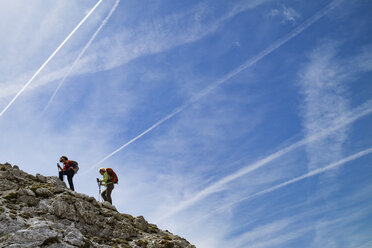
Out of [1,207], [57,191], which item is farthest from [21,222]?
[57,191]

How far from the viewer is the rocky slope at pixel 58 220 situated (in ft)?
59.7

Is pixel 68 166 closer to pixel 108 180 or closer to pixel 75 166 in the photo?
pixel 75 166

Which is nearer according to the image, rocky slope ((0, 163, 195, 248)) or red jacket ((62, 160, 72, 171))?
rocky slope ((0, 163, 195, 248))

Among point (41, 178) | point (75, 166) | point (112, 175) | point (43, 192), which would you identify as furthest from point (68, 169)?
point (43, 192)

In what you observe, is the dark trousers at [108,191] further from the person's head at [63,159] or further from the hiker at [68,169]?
the person's head at [63,159]

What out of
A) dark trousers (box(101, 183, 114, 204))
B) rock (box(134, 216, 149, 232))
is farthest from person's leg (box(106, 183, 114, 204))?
rock (box(134, 216, 149, 232))

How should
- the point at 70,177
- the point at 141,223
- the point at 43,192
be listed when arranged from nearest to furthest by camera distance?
the point at 43,192
the point at 141,223
the point at 70,177

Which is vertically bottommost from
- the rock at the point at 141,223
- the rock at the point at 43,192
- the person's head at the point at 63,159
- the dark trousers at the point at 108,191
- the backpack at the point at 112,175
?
the rock at the point at 141,223

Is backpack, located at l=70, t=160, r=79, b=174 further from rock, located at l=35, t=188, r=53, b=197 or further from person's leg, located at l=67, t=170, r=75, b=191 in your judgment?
rock, located at l=35, t=188, r=53, b=197

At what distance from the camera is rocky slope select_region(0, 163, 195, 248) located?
18197 millimetres

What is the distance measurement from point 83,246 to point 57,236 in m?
1.73

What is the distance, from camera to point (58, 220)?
21359 millimetres

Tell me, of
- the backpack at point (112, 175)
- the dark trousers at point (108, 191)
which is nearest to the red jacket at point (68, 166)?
the backpack at point (112, 175)

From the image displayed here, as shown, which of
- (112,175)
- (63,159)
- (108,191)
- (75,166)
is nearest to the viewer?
(63,159)
